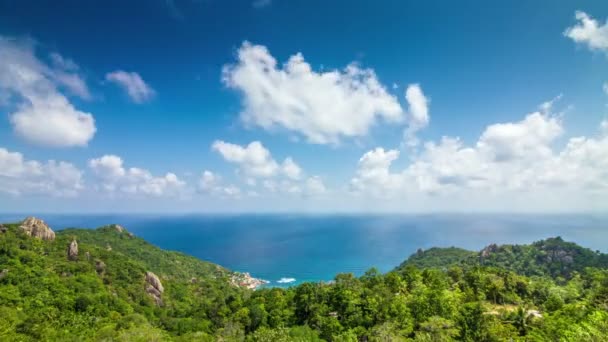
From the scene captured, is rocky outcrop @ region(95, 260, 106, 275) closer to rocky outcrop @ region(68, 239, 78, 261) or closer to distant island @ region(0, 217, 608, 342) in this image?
distant island @ region(0, 217, 608, 342)

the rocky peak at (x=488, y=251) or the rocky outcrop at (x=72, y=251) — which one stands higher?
the rocky outcrop at (x=72, y=251)

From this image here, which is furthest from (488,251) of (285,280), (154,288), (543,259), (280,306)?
(154,288)

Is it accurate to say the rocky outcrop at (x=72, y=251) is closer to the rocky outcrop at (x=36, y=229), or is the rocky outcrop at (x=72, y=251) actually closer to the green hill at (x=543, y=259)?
the rocky outcrop at (x=36, y=229)

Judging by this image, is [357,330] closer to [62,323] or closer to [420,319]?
[420,319]

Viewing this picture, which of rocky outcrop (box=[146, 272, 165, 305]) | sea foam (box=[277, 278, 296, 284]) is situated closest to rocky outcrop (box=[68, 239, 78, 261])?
rocky outcrop (box=[146, 272, 165, 305])

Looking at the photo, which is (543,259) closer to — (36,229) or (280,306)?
(280,306)

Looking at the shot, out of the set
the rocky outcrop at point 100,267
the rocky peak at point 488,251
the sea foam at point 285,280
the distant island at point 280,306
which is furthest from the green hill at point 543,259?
the rocky outcrop at point 100,267
